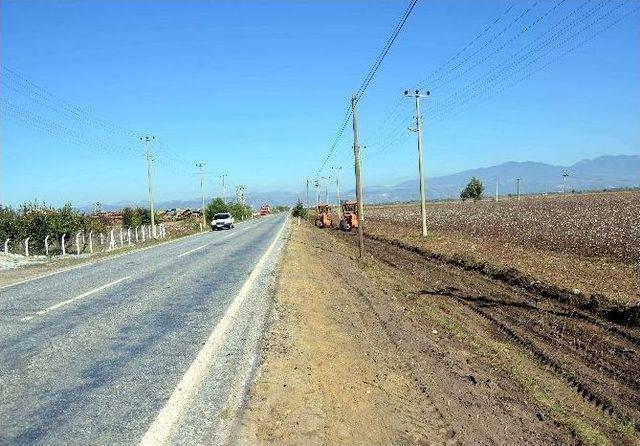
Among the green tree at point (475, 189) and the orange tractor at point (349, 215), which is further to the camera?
the green tree at point (475, 189)

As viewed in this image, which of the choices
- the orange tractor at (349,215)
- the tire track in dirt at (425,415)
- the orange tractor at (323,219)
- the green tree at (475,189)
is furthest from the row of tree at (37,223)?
the green tree at (475,189)

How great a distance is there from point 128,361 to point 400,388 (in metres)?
3.35

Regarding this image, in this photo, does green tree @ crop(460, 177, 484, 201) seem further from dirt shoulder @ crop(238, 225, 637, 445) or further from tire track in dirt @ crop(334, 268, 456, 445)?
tire track in dirt @ crop(334, 268, 456, 445)

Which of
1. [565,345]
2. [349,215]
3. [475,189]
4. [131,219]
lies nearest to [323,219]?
[349,215]

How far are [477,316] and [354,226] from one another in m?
36.5

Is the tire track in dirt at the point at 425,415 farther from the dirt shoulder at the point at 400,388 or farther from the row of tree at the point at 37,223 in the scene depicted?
the row of tree at the point at 37,223

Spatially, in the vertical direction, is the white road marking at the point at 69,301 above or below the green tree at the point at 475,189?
below

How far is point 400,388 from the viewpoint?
21.7ft

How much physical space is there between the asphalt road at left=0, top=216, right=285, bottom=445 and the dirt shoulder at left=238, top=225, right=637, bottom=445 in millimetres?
453

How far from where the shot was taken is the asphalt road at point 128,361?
4879 millimetres

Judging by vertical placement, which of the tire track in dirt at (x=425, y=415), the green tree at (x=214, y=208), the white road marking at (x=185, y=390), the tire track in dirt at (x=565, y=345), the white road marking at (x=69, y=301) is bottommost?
the tire track in dirt at (x=565, y=345)

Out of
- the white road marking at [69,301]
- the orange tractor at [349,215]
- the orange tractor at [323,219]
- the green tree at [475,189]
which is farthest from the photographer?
the green tree at [475,189]

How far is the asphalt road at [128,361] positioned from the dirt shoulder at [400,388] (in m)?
0.45

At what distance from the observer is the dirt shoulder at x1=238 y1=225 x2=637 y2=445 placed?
5262 mm
